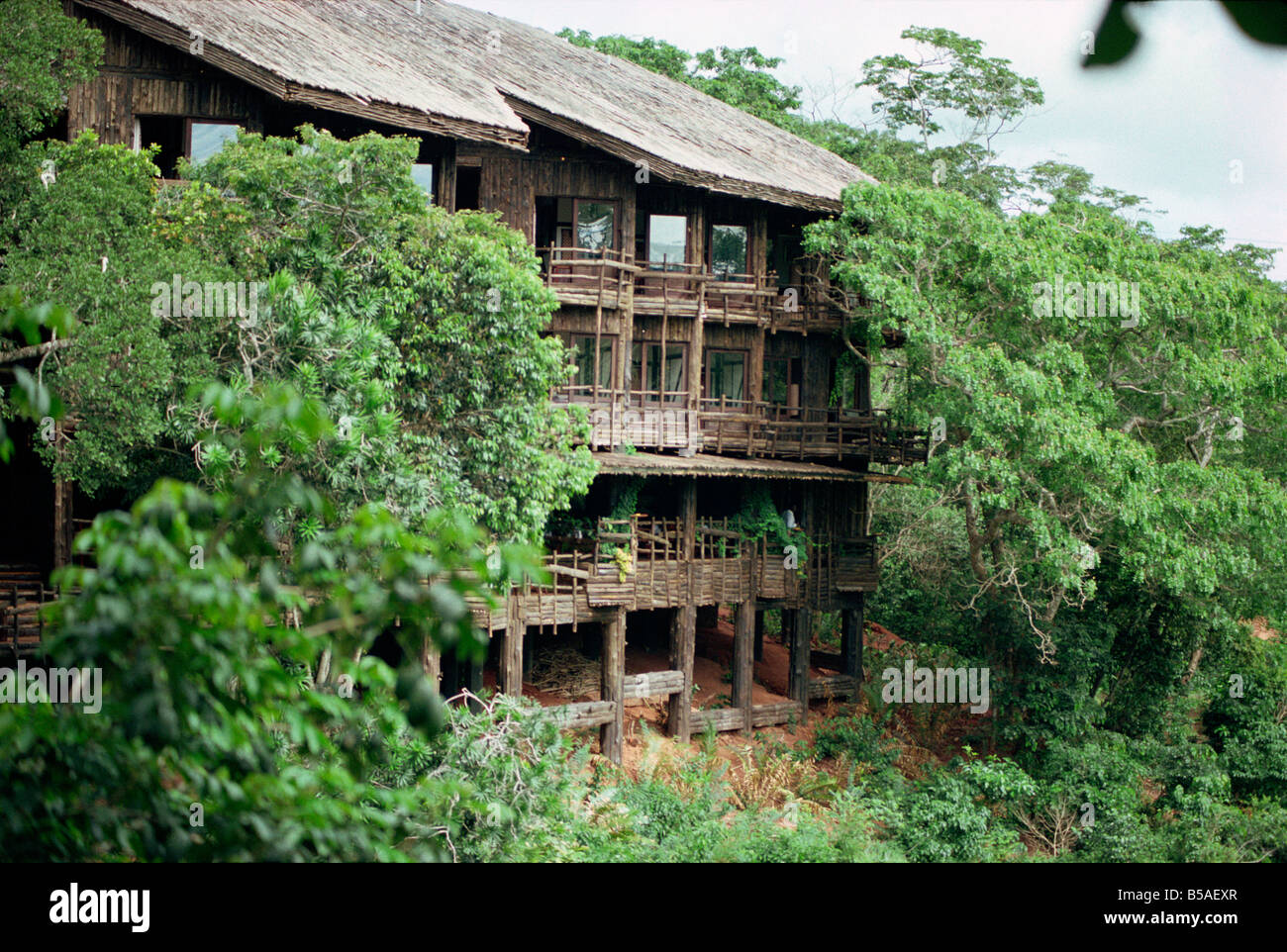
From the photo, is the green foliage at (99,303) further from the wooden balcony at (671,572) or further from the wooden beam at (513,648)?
the wooden beam at (513,648)

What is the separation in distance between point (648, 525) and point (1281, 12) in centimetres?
2079

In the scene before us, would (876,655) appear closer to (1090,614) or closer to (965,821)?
(1090,614)

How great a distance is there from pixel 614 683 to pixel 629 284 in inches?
278

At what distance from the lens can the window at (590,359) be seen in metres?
22.1

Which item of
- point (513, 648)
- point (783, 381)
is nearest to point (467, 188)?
point (783, 381)

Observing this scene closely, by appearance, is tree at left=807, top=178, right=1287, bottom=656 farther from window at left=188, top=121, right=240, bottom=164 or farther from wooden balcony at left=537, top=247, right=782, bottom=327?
window at left=188, top=121, right=240, bottom=164

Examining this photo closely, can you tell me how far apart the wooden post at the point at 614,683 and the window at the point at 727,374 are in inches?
224

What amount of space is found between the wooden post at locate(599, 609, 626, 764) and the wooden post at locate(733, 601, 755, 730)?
2997 millimetres

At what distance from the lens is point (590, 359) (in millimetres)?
22250

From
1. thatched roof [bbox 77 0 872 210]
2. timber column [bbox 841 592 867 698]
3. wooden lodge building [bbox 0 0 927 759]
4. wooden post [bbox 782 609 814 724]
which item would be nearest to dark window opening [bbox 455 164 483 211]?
wooden lodge building [bbox 0 0 927 759]

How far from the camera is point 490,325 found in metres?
16.0

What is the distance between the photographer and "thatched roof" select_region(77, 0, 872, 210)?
17203 mm
